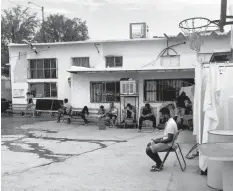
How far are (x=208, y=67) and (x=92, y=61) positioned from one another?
12.0 meters

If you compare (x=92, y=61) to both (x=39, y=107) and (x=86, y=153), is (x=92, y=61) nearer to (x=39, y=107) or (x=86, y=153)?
(x=39, y=107)

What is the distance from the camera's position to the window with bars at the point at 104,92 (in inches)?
610

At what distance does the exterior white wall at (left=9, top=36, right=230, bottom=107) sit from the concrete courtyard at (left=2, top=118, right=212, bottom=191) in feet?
12.7

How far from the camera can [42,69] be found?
19.2m

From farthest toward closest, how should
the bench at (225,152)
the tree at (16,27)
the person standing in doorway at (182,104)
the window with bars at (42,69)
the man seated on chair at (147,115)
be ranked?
the tree at (16,27) < the window with bars at (42,69) < the man seated on chair at (147,115) < the person standing in doorway at (182,104) < the bench at (225,152)

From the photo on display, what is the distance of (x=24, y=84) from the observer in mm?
19484

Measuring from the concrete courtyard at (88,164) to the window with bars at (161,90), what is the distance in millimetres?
2856

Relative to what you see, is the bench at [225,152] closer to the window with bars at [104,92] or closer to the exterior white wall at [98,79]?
the exterior white wall at [98,79]

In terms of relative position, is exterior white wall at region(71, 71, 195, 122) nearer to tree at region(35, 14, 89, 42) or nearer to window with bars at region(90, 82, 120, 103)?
window with bars at region(90, 82, 120, 103)

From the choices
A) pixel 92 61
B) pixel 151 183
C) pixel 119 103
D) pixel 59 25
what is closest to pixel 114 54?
pixel 92 61

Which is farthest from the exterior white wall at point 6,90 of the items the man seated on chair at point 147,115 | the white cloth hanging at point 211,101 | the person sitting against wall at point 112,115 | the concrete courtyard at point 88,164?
the white cloth hanging at point 211,101

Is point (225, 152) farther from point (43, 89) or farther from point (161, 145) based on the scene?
point (43, 89)

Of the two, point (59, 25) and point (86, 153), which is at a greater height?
point (59, 25)

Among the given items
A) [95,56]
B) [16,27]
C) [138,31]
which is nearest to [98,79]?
[95,56]
